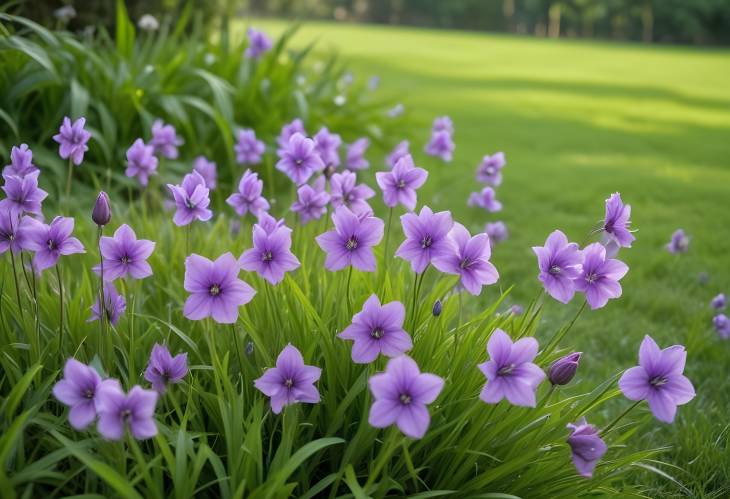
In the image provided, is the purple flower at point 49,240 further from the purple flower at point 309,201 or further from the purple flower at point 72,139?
the purple flower at point 309,201

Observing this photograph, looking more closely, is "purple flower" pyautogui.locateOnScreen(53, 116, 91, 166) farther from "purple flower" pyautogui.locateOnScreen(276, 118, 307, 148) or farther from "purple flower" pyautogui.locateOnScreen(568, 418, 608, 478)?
"purple flower" pyautogui.locateOnScreen(568, 418, 608, 478)

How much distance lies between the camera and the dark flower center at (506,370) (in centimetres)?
130

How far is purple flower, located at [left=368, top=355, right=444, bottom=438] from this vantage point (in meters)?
1.16

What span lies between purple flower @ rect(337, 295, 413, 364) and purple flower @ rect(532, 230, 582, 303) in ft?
1.16

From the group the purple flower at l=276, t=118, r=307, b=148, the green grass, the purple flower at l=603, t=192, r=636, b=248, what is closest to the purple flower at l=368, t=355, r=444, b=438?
the purple flower at l=603, t=192, r=636, b=248

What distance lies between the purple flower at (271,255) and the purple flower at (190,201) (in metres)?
0.23

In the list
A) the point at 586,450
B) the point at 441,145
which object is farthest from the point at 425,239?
the point at 441,145

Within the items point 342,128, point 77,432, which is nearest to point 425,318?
point 77,432

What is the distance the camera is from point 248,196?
1.99 metres

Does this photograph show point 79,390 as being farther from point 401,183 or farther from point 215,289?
point 401,183

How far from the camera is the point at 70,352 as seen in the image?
1738mm

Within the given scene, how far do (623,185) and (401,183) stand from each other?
4.27m

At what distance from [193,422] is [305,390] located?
1.04 ft

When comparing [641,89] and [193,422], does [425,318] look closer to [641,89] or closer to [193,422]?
[193,422]
